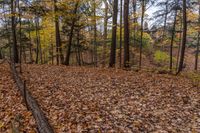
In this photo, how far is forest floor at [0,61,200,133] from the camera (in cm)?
604

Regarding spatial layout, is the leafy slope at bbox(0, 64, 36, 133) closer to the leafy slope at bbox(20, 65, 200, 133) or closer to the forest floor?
the forest floor

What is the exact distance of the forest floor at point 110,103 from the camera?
6038 mm

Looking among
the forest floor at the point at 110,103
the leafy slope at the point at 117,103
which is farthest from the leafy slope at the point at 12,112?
the leafy slope at the point at 117,103

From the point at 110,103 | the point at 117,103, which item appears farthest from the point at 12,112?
the point at 117,103

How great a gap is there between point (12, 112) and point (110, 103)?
2808 millimetres

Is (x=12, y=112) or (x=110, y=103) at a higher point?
(x=110, y=103)

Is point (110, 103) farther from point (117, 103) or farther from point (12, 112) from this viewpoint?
point (12, 112)

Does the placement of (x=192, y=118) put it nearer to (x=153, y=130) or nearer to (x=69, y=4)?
(x=153, y=130)

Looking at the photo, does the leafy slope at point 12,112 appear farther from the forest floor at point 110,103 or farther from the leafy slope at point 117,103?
the leafy slope at point 117,103

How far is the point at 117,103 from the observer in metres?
7.68

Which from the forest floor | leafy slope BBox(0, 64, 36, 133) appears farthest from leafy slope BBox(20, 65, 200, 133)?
leafy slope BBox(0, 64, 36, 133)

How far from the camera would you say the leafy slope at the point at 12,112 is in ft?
19.9

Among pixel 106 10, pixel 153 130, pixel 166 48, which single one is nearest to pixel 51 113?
pixel 153 130

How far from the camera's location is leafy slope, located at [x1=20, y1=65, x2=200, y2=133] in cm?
602
